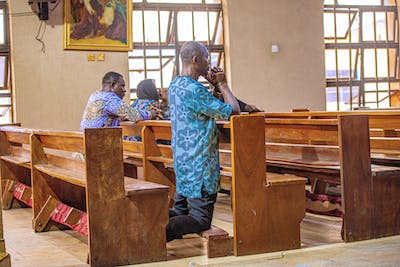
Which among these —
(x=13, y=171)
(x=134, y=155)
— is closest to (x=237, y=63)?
(x=13, y=171)

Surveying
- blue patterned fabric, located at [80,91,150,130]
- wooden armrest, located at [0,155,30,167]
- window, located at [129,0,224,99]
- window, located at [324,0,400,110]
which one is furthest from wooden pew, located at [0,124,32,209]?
window, located at [324,0,400,110]

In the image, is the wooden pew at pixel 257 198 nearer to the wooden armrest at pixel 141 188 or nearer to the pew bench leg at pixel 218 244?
the pew bench leg at pixel 218 244

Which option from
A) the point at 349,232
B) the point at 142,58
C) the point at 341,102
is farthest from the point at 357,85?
the point at 349,232

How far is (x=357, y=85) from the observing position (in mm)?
12344

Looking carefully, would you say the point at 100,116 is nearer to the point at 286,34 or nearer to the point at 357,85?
the point at 286,34

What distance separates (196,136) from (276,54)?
24.1 ft

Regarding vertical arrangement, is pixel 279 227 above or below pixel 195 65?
below

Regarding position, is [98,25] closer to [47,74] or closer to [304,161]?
[47,74]

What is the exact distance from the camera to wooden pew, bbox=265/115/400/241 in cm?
479

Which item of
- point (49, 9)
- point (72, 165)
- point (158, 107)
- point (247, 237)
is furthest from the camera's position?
point (49, 9)

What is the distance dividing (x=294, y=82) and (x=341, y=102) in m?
1.04

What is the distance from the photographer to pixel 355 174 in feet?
15.8

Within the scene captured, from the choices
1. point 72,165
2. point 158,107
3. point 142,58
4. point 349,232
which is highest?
point 142,58

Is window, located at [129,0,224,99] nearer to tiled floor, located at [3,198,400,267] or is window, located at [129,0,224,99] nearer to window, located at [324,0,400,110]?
window, located at [324,0,400,110]
